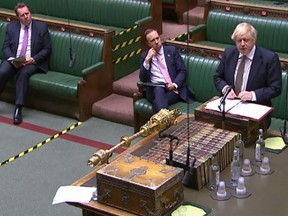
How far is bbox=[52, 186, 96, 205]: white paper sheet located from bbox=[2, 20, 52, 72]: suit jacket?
13.0 ft

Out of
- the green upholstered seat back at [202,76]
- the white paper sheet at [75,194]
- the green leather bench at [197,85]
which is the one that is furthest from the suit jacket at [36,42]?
the white paper sheet at [75,194]

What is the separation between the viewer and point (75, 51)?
26.7 ft

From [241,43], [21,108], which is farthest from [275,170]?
[21,108]

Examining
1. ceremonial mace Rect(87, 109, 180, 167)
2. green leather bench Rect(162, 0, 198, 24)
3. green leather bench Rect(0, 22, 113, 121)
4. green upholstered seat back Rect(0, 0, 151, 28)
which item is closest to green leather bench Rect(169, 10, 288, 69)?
green upholstered seat back Rect(0, 0, 151, 28)

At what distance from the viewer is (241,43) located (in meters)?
5.57

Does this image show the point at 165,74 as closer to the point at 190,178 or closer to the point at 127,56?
the point at 127,56

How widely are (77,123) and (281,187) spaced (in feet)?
12.4

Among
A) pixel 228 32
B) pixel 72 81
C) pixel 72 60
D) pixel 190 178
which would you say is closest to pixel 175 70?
pixel 228 32

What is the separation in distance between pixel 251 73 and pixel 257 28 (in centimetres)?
205

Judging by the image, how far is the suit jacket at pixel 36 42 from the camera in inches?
322

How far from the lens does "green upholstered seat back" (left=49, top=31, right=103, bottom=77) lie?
26.1ft

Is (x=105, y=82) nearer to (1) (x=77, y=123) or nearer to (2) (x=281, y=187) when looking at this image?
(1) (x=77, y=123)

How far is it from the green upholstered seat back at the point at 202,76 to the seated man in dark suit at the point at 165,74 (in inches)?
4.7

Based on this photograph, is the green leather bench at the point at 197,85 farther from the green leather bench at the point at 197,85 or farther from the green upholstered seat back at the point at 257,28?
the green upholstered seat back at the point at 257,28
